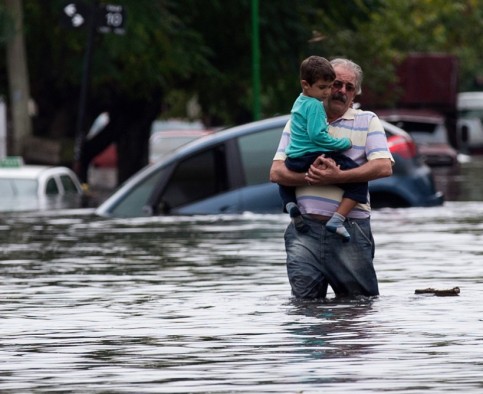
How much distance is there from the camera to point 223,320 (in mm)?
11227

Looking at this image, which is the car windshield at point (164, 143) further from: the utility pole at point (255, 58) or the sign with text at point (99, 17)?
the sign with text at point (99, 17)

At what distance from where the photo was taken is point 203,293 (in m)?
13.1

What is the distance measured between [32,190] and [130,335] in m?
18.4

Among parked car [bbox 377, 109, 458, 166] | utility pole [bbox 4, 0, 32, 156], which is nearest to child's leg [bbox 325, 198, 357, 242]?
utility pole [bbox 4, 0, 32, 156]

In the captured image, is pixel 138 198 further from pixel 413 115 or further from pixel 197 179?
pixel 413 115

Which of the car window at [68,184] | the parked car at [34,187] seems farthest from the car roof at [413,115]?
the parked car at [34,187]

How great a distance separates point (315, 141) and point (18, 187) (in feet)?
59.3

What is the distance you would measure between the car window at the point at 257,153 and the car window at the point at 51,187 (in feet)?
25.6

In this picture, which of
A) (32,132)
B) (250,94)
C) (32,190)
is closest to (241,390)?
(32,190)

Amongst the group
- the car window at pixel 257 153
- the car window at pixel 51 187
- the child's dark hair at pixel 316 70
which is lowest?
the car window at pixel 51 187

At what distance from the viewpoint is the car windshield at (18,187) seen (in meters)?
28.6

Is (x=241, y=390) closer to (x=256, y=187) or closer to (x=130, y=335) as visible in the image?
(x=130, y=335)

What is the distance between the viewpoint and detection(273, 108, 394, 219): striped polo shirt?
36.9 feet

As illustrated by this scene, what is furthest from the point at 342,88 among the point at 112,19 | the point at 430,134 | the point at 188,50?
the point at 430,134
